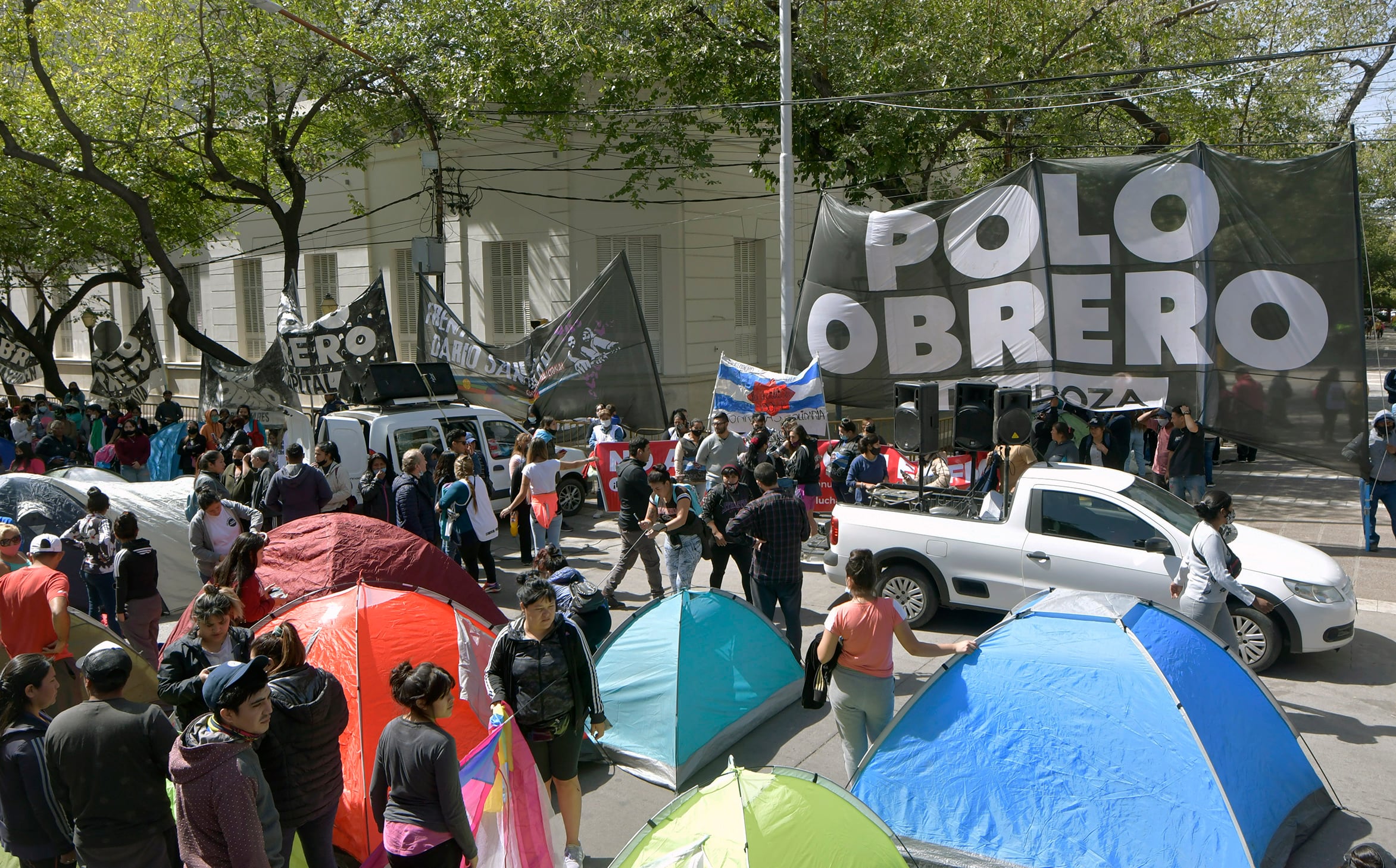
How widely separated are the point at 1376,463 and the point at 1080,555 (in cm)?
521

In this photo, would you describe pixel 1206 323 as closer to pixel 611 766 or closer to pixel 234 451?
pixel 611 766

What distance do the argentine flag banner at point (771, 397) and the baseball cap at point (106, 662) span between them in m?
10.3

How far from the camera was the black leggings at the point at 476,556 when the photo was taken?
10711mm

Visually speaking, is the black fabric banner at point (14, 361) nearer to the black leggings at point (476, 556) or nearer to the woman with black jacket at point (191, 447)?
the woman with black jacket at point (191, 447)

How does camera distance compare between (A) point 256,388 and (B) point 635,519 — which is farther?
(A) point 256,388

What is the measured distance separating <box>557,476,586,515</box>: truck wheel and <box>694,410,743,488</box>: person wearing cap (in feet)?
8.78

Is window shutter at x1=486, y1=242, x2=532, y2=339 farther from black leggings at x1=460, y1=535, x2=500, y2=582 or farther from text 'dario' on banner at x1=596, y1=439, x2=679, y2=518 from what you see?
black leggings at x1=460, y1=535, x2=500, y2=582

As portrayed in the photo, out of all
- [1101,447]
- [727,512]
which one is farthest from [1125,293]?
[727,512]

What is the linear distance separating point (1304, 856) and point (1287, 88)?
2336 cm

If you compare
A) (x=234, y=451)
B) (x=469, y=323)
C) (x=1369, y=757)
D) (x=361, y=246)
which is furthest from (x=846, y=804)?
(x=361, y=246)

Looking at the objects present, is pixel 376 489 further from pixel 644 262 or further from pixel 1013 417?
pixel 644 262

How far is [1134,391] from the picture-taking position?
1305 cm

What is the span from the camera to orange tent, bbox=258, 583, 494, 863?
17.9ft

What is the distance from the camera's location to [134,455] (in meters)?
15.6
